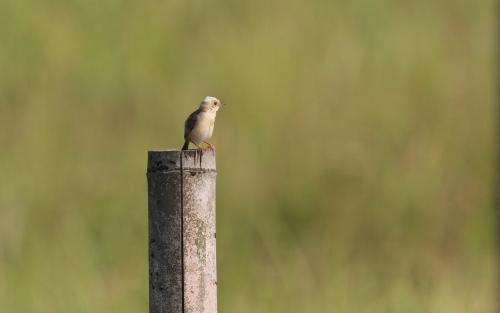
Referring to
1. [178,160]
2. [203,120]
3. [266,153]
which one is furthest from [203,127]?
[266,153]

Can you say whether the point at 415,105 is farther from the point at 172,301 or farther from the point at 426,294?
the point at 172,301

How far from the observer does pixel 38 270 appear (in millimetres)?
6938

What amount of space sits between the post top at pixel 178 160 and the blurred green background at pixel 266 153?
114 inches

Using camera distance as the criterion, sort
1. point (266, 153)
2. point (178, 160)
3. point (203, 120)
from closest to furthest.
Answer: point (178, 160), point (203, 120), point (266, 153)

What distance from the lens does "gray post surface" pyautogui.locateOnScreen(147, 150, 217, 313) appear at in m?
3.65

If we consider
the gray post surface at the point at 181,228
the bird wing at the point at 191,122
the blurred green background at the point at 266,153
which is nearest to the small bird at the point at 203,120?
the bird wing at the point at 191,122

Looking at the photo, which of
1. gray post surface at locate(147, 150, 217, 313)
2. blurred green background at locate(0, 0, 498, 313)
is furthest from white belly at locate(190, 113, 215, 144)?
blurred green background at locate(0, 0, 498, 313)

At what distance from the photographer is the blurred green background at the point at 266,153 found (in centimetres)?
705

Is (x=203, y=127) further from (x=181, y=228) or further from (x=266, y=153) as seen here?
(x=266, y=153)

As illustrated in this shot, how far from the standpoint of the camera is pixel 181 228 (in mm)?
3658

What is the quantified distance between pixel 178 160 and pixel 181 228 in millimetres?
232

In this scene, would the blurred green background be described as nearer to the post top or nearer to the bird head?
the bird head

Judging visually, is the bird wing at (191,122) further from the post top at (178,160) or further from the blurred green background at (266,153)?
the blurred green background at (266,153)

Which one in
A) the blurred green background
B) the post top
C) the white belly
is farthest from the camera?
the blurred green background
